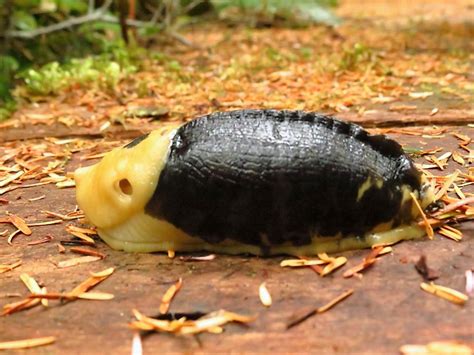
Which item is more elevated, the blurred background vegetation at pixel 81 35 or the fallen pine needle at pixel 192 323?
the blurred background vegetation at pixel 81 35

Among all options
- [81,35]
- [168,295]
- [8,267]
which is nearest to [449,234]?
[168,295]

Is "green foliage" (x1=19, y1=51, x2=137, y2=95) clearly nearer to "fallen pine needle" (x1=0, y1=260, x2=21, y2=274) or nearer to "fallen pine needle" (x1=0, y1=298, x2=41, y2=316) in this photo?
"fallen pine needle" (x1=0, y1=260, x2=21, y2=274)

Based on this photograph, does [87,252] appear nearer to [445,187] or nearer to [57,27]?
[445,187]

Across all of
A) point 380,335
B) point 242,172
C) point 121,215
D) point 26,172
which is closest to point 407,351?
point 380,335

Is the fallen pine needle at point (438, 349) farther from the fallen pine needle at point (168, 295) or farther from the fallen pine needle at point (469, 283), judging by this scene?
the fallen pine needle at point (168, 295)

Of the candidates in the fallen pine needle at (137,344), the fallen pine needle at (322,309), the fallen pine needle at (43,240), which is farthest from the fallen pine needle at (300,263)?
the fallen pine needle at (43,240)

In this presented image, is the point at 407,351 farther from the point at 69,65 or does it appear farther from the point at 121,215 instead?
the point at 69,65
